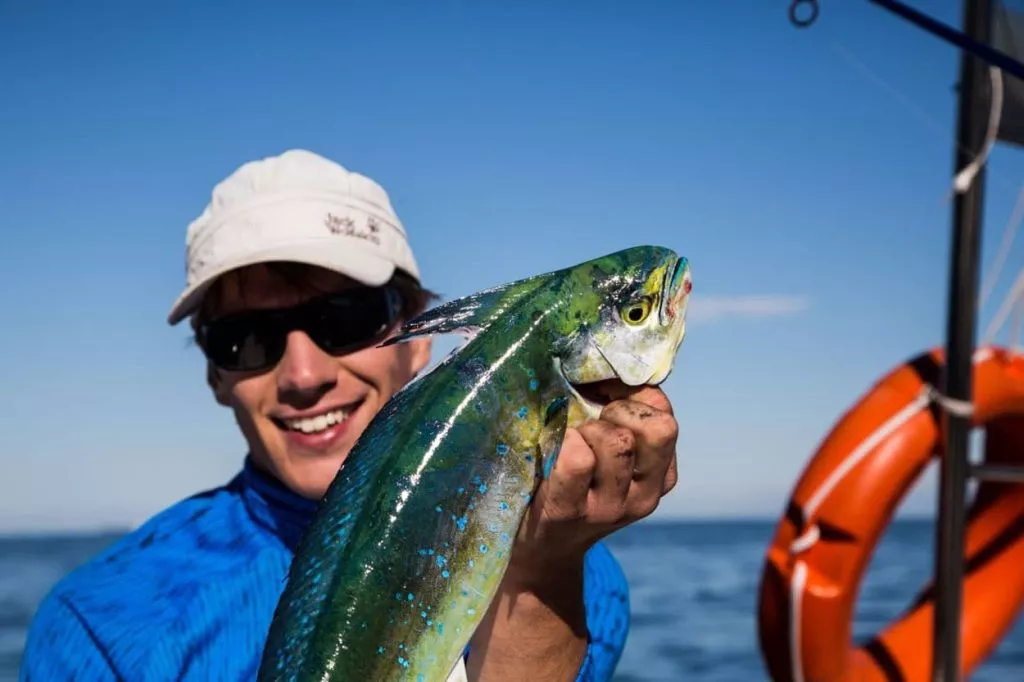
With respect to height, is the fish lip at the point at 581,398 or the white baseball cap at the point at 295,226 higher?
the white baseball cap at the point at 295,226

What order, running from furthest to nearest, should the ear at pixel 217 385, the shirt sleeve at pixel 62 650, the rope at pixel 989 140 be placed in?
the rope at pixel 989 140
the ear at pixel 217 385
the shirt sleeve at pixel 62 650

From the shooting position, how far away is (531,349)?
1.93 meters

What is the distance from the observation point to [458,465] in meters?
1.81

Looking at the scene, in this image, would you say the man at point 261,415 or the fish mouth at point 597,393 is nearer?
the fish mouth at point 597,393

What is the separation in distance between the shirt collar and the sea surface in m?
11.9

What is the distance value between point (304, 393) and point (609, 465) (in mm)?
1177

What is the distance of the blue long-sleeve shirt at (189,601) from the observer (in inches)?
105

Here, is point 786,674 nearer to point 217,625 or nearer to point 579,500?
point 217,625

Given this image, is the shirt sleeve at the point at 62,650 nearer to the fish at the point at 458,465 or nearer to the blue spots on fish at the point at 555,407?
the fish at the point at 458,465

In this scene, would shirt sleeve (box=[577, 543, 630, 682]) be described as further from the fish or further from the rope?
the rope

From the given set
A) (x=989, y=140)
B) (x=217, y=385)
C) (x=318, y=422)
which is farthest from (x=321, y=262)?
(x=989, y=140)

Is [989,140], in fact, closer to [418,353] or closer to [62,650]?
[418,353]

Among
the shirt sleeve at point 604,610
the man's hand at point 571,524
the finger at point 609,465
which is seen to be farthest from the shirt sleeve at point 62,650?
the finger at point 609,465

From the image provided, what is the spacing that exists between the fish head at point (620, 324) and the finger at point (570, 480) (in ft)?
0.25
